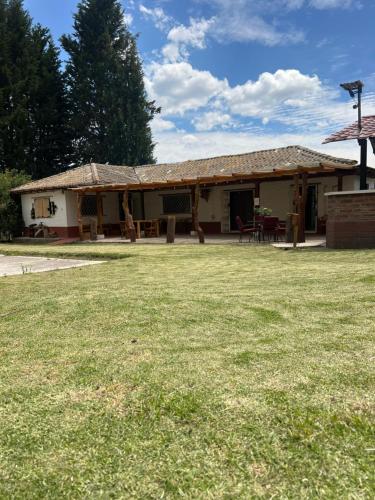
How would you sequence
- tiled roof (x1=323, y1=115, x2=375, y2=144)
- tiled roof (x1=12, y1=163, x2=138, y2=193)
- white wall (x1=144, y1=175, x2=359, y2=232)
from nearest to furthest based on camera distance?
tiled roof (x1=323, y1=115, x2=375, y2=144)
white wall (x1=144, y1=175, x2=359, y2=232)
tiled roof (x1=12, y1=163, x2=138, y2=193)

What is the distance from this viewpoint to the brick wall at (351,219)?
9.27 meters

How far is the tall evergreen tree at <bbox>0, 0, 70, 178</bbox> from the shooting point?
26344 millimetres

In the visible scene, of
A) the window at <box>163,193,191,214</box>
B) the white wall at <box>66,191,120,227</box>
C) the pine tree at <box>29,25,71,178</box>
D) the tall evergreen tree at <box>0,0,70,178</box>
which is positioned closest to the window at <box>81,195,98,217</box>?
the white wall at <box>66,191,120,227</box>

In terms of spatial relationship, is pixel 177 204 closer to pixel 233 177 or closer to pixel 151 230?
pixel 151 230

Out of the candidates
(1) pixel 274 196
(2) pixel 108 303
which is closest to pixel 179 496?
(2) pixel 108 303

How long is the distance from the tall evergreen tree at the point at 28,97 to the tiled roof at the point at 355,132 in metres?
22.4

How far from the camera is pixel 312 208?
15.9 metres

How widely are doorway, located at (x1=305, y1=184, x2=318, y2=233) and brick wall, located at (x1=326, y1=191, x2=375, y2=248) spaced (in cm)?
591

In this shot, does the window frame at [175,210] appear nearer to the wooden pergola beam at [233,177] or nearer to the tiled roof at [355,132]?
the wooden pergola beam at [233,177]

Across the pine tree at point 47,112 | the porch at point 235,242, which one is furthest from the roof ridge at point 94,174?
the pine tree at point 47,112

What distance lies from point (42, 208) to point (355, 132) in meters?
13.7

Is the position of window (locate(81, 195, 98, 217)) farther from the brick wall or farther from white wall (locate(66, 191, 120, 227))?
the brick wall

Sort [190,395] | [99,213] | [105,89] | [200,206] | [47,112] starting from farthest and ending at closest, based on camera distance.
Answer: [105,89]
[47,112]
[200,206]
[99,213]
[190,395]

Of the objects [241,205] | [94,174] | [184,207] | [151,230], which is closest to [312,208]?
[241,205]
